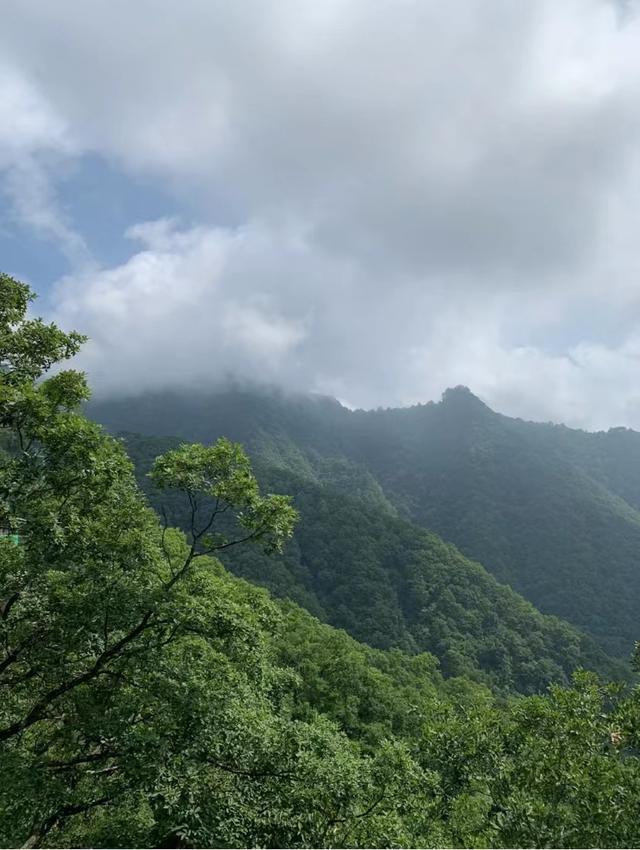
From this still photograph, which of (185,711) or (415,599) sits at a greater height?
(185,711)

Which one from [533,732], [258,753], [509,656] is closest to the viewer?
[533,732]

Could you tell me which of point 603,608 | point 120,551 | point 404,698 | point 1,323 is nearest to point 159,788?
point 120,551

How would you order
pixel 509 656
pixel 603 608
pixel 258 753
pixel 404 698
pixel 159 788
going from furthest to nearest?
pixel 603 608
pixel 509 656
pixel 404 698
pixel 258 753
pixel 159 788

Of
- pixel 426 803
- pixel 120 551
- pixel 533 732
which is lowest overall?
pixel 426 803

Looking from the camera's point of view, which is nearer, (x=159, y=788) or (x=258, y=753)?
(x=159, y=788)

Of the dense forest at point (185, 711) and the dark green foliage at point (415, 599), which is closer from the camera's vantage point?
the dense forest at point (185, 711)

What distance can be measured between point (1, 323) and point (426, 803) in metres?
14.1

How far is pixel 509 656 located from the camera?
109 m

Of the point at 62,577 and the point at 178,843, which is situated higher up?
the point at 62,577

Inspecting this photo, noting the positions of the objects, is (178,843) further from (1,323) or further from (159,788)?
(1,323)

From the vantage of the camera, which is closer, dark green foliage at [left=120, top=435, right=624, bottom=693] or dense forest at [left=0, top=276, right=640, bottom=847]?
dense forest at [left=0, top=276, right=640, bottom=847]

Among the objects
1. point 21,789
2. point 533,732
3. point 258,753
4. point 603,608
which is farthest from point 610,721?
point 603,608

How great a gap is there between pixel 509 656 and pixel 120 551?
378 feet

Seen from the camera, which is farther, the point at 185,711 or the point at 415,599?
the point at 415,599
